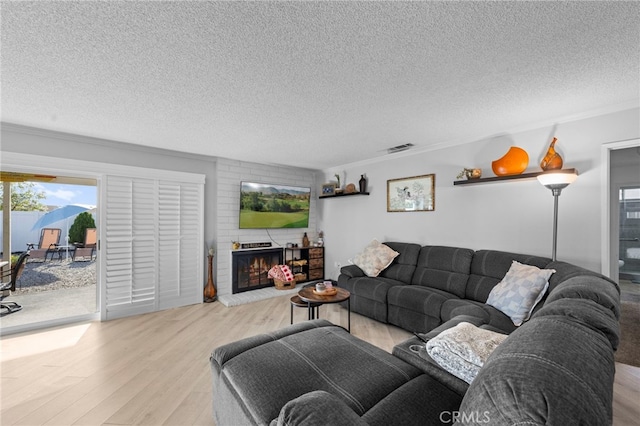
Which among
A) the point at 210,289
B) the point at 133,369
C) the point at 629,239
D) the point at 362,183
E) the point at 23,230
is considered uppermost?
the point at 362,183

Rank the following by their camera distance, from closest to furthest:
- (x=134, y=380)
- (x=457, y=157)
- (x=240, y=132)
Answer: (x=134, y=380) < (x=240, y=132) < (x=457, y=157)

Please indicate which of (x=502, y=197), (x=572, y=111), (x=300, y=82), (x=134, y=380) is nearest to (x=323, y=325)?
(x=134, y=380)

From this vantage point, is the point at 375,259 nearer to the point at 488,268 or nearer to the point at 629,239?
the point at 488,268

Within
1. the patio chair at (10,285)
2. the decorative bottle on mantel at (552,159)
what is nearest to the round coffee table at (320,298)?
the decorative bottle on mantel at (552,159)

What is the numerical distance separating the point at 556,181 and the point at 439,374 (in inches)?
87.3

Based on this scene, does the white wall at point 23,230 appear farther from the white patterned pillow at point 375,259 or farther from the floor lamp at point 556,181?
the floor lamp at point 556,181

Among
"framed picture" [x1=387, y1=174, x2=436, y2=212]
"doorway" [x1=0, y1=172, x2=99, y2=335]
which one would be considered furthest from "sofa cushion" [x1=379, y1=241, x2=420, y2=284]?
"doorway" [x1=0, y1=172, x2=99, y2=335]

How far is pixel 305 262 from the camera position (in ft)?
16.9

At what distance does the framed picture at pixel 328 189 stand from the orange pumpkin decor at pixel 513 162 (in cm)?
271

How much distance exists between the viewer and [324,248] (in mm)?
5430

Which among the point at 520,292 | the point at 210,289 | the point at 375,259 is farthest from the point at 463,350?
the point at 210,289

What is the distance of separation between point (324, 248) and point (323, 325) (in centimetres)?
343

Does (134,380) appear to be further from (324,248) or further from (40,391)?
(324,248)

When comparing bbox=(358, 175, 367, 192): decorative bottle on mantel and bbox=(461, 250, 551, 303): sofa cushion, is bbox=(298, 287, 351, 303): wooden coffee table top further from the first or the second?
bbox=(358, 175, 367, 192): decorative bottle on mantel
